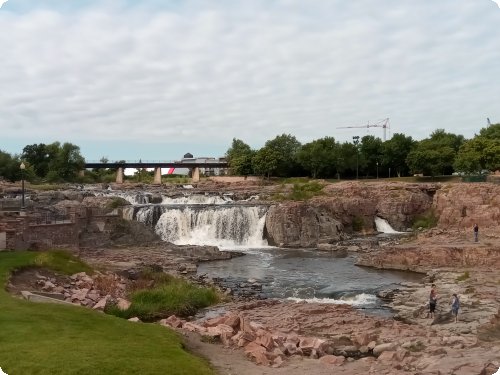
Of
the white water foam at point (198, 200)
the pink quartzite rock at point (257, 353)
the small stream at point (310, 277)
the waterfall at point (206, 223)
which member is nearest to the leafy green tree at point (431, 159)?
the white water foam at point (198, 200)

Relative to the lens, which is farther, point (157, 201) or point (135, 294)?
point (157, 201)

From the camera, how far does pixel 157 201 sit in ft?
185

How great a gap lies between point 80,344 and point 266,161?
75701mm

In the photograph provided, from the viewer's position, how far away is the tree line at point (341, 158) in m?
69.8

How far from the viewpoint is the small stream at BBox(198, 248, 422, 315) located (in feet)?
87.2

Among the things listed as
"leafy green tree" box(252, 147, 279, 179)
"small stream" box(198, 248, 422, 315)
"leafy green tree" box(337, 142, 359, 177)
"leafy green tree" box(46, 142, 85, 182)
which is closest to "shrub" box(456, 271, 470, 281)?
"small stream" box(198, 248, 422, 315)

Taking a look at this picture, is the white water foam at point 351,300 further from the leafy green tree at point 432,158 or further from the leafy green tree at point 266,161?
the leafy green tree at point 266,161

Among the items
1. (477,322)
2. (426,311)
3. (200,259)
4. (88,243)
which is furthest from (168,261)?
(477,322)

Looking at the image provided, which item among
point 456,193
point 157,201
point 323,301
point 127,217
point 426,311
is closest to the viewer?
point 426,311

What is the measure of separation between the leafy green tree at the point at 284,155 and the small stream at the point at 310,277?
1858 inches

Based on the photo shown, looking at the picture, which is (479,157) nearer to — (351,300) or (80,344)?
(351,300)

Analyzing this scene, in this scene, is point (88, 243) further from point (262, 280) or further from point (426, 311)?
point (426, 311)

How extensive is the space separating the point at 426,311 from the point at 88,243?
2534 centimetres

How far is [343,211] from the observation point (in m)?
52.2
